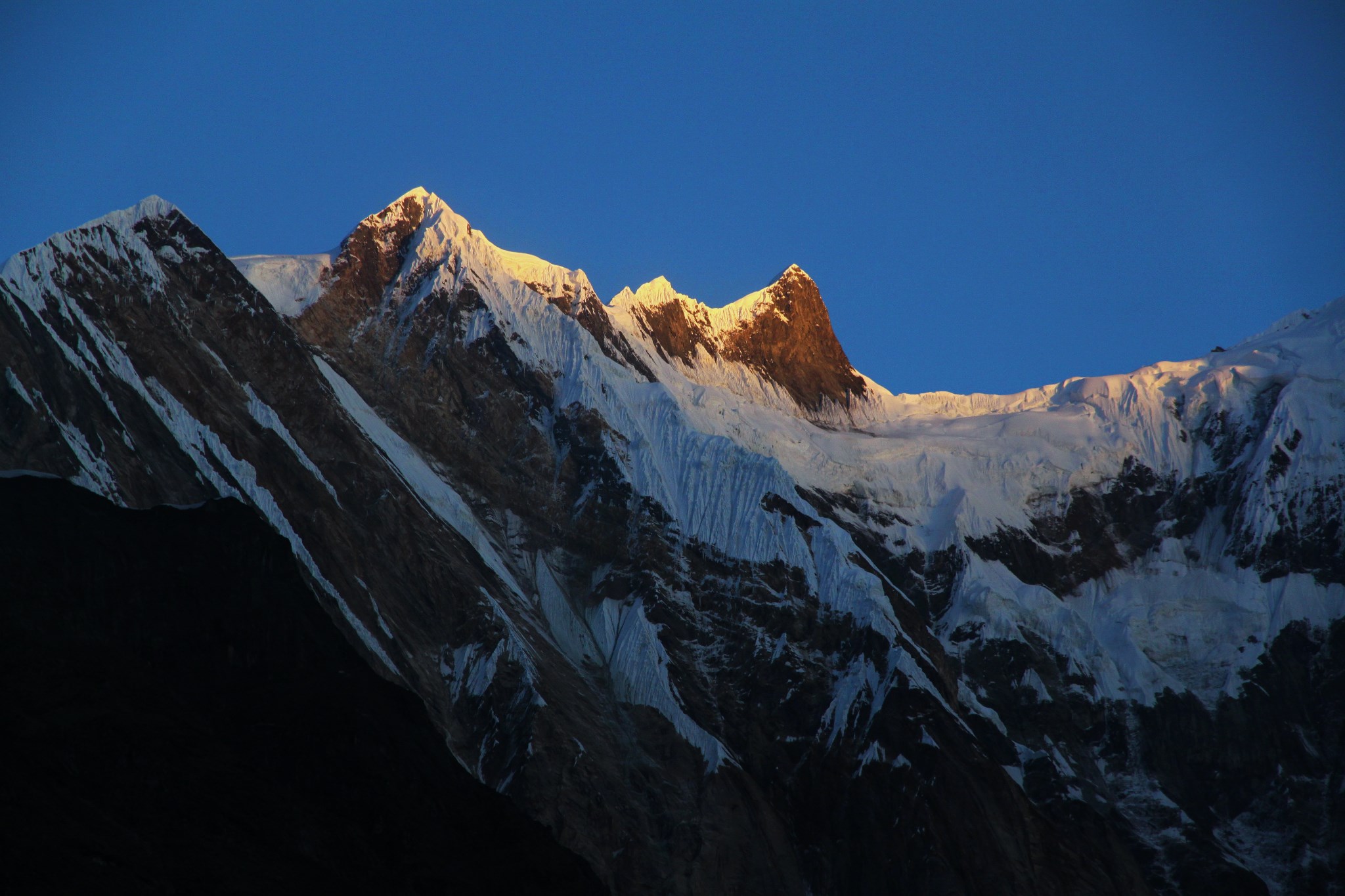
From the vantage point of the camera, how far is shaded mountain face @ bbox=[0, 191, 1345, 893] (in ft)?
420

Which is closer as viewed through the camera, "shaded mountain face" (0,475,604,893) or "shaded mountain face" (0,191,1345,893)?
"shaded mountain face" (0,475,604,893)

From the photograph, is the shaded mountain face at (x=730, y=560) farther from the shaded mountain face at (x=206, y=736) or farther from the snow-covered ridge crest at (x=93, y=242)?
the shaded mountain face at (x=206, y=736)

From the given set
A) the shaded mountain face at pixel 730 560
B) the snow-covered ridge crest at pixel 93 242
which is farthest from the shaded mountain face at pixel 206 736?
the snow-covered ridge crest at pixel 93 242

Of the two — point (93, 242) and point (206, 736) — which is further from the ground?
point (93, 242)

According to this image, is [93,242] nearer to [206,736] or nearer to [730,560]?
[730,560]

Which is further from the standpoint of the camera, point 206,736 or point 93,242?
point 93,242

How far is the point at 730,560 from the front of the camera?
155375 mm

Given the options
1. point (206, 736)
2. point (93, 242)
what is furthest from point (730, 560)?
point (206, 736)

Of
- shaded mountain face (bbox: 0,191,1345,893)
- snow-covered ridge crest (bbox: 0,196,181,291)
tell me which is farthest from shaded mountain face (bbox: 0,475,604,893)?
snow-covered ridge crest (bbox: 0,196,181,291)

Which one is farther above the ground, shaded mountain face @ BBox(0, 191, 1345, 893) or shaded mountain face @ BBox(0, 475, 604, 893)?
shaded mountain face @ BBox(0, 191, 1345, 893)

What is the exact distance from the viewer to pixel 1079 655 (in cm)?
16012

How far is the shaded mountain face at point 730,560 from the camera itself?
128 m

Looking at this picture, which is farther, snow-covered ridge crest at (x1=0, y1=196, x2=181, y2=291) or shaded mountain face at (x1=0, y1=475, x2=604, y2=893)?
snow-covered ridge crest at (x1=0, y1=196, x2=181, y2=291)

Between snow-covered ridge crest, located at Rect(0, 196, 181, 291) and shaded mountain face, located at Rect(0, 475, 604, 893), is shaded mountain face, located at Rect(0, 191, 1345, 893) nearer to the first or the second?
snow-covered ridge crest, located at Rect(0, 196, 181, 291)
